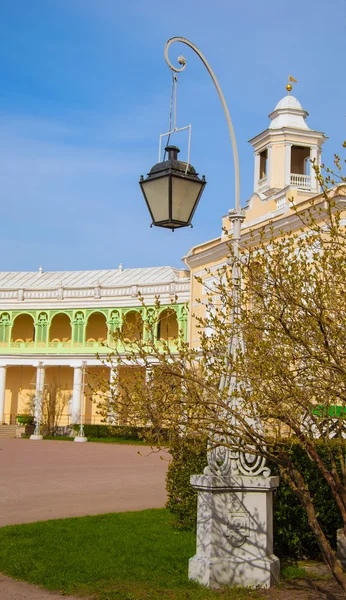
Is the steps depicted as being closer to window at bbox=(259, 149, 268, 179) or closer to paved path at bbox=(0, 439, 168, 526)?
paved path at bbox=(0, 439, 168, 526)

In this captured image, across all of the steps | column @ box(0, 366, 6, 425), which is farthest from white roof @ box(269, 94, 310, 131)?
column @ box(0, 366, 6, 425)

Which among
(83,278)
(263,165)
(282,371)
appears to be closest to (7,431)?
(83,278)

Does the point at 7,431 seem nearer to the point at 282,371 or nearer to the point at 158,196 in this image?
the point at 158,196

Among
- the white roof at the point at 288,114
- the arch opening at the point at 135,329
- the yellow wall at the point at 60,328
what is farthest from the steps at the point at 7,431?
the arch opening at the point at 135,329

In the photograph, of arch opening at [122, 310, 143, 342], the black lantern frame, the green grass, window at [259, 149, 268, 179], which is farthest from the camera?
window at [259, 149, 268, 179]

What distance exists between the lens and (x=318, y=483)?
8062 millimetres

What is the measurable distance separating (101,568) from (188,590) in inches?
45.5

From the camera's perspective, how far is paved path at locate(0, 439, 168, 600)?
10.9 metres

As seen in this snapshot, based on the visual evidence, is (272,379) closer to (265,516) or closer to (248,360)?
(248,360)

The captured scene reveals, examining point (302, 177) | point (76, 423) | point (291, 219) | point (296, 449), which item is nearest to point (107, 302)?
point (76, 423)

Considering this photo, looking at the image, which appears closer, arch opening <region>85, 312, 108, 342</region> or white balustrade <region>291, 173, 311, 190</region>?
white balustrade <region>291, 173, 311, 190</region>

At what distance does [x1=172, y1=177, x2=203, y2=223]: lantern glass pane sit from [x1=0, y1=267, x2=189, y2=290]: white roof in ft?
127

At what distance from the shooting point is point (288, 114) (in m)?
31.0

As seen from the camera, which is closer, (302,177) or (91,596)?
(91,596)
